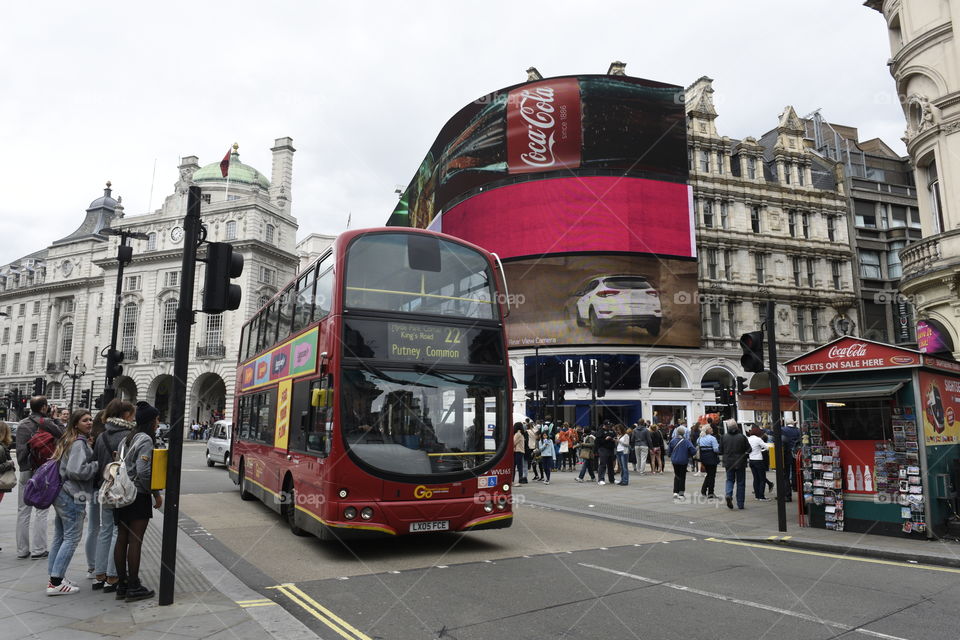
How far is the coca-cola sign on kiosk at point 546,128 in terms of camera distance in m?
39.5

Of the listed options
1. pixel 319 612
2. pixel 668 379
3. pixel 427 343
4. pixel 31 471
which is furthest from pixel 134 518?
pixel 668 379

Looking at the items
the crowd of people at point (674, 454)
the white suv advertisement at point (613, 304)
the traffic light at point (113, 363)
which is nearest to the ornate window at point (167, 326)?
the white suv advertisement at point (613, 304)

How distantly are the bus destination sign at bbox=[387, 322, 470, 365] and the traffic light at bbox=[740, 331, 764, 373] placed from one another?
4980 millimetres

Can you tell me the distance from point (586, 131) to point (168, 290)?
41637 mm

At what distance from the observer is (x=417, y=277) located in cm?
893

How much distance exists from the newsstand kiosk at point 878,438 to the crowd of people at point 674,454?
2014 millimetres

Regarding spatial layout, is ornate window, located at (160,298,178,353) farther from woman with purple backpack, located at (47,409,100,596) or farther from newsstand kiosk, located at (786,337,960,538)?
newsstand kiosk, located at (786,337,960,538)

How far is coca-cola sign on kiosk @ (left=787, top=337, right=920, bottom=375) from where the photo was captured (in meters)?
9.82

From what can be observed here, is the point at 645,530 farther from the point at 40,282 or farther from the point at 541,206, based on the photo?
the point at 40,282

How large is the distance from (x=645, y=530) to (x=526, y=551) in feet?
10.2

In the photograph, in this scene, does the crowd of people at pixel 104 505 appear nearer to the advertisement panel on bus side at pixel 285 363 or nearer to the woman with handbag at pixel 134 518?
the woman with handbag at pixel 134 518

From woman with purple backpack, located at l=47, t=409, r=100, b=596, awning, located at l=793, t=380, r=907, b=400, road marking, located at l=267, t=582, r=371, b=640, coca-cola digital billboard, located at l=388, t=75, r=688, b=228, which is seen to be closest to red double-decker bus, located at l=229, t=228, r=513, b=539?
road marking, located at l=267, t=582, r=371, b=640

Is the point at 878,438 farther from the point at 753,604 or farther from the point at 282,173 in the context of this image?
the point at 282,173

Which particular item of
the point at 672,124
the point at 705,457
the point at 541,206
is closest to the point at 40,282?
the point at 541,206
